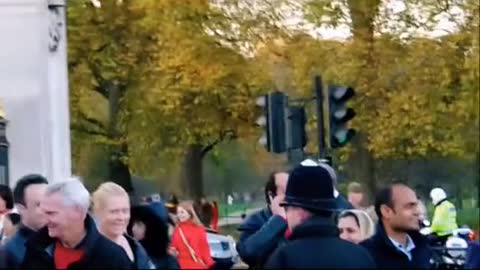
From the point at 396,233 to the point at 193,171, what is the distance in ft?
98.0

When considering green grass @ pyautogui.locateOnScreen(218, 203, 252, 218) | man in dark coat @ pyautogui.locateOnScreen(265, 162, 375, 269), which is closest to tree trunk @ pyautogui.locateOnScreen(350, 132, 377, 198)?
green grass @ pyautogui.locateOnScreen(218, 203, 252, 218)

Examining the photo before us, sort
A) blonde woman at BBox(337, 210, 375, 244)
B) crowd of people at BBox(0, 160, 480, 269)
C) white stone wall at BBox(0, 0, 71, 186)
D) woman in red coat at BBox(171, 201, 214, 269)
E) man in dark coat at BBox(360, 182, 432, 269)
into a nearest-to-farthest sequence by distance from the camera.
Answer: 1. crowd of people at BBox(0, 160, 480, 269)
2. man in dark coat at BBox(360, 182, 432, 269)
3. blonde woman at BBox(337, 210, 375, 244)
4. woman in red coat at BBox(171, 201, 214, 269)
5. white stone wall at BBox(0, 0, 71, 186)

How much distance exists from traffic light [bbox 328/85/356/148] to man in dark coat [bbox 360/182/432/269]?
9.36m

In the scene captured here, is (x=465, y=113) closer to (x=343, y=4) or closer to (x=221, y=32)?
(x=343, y=4)

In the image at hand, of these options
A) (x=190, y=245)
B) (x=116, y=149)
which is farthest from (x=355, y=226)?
(x=116, y=149)

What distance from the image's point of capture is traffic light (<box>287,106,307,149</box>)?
1764 cm

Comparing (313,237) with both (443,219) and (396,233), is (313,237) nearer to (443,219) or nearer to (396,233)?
(396,233)

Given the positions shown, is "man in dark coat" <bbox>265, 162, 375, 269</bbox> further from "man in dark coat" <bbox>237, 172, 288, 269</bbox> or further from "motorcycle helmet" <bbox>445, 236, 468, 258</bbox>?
"motorcycle helmet" <bbox>445, 236, 468, 258</bbox>

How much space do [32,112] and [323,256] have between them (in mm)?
15023

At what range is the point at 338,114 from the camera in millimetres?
18328

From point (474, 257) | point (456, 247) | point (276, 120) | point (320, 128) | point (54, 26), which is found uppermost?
point (54, 26)

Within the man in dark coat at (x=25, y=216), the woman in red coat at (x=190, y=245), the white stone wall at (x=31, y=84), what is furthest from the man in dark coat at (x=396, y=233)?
the white stone wall at (x=31, y=84)

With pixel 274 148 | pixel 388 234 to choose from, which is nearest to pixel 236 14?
pixel 274 148

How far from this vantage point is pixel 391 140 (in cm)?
3325
